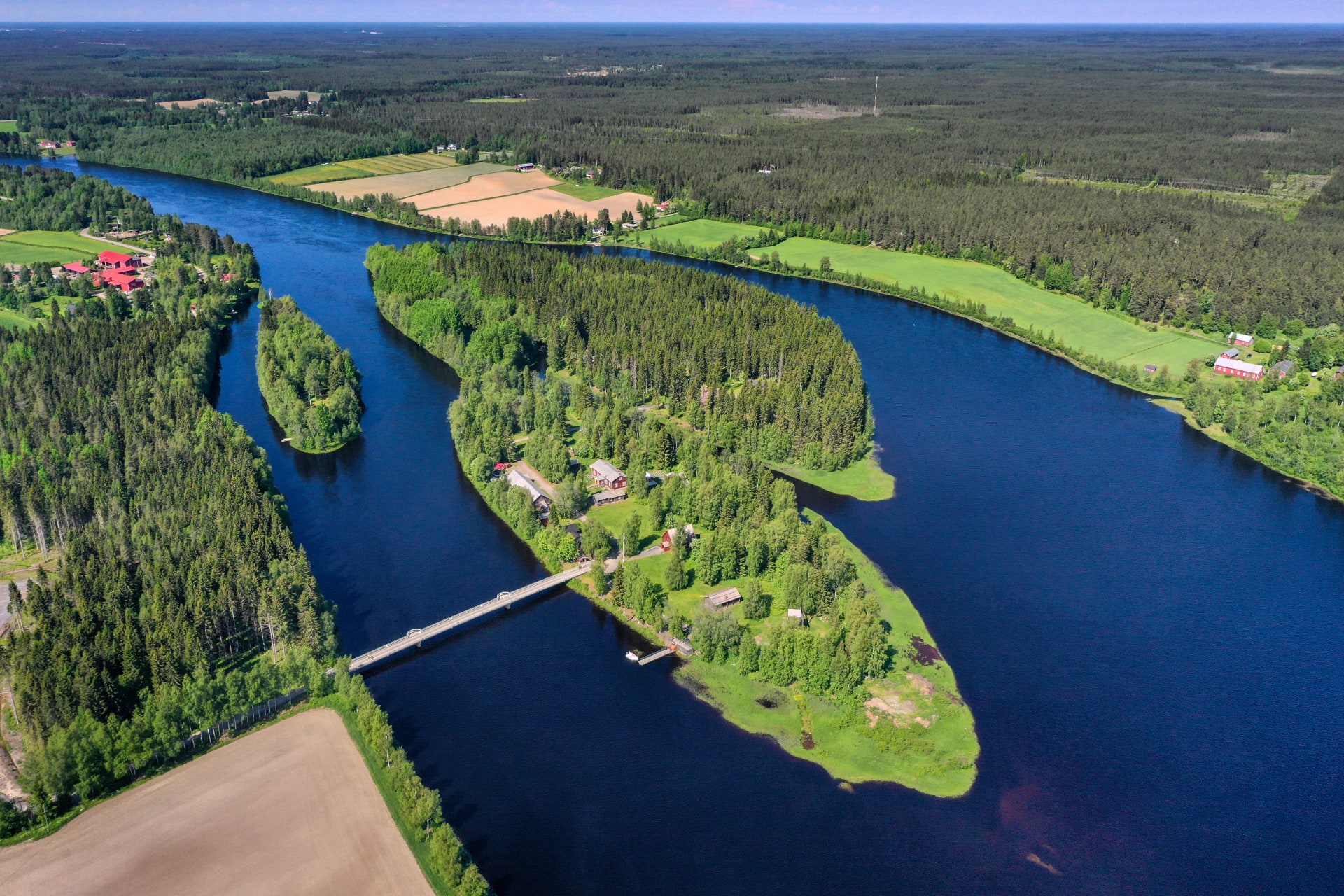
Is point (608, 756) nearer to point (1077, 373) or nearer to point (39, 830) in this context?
point (39, 830)

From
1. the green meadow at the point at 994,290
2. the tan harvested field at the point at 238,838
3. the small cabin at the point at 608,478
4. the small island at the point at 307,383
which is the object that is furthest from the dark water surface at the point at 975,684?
the green meadow at the point at 994,290

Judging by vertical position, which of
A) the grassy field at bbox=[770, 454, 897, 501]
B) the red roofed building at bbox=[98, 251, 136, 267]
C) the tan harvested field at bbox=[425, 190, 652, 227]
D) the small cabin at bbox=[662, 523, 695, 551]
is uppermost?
the tan harvested field at bbox=[425, 190, 652, 227]

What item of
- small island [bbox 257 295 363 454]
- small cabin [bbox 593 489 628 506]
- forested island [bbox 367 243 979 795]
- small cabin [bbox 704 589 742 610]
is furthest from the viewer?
small island [bbox 257 295 363 454]

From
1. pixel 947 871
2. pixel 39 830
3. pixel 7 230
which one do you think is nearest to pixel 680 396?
pixel 947 871

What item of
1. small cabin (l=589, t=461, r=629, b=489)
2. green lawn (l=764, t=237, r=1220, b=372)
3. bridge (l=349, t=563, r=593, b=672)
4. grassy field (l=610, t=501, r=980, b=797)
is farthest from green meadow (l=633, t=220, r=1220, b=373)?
bridge (l=349, t=563, r=593, b=672)

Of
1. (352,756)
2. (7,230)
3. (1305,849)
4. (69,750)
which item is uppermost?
(7,230)

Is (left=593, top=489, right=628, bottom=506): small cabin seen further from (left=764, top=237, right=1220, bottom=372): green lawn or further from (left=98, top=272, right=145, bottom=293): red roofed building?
(left=98, top=272, right=145, bottom=293): red roofed building

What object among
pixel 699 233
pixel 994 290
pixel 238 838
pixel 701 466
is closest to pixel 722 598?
pixel 701 466
